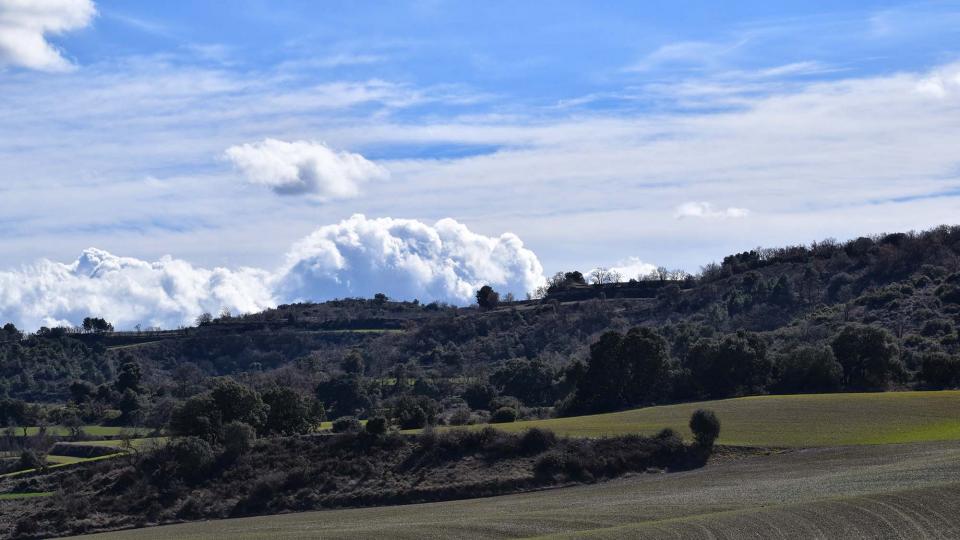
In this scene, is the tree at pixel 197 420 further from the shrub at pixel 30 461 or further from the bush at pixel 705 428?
the bush at pixel 705 428

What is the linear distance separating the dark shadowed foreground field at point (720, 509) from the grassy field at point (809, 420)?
12.9ft

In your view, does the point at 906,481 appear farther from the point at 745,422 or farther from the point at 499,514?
the point at 745,422

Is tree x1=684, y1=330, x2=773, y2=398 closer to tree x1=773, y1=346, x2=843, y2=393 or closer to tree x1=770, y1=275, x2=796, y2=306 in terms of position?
tree x1=773, y1=346, x2=843, y2=393

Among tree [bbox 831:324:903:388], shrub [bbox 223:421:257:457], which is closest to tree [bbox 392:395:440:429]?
shrub [bbox 223:421:257:457]

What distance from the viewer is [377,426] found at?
74.1 m

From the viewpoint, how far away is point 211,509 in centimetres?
6656

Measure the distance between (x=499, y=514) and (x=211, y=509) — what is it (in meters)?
22.2

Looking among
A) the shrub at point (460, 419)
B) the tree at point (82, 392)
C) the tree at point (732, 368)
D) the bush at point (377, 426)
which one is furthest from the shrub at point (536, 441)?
the tree at point (82, 392)

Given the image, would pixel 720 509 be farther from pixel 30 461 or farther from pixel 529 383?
pixel 529 383

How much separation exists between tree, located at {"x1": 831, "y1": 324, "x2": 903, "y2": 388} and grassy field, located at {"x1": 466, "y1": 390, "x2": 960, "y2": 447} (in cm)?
832

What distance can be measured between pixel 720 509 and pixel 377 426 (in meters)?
32.7

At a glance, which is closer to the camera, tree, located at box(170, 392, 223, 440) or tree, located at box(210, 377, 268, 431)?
tree, located at box(170, 392, 223, 440)

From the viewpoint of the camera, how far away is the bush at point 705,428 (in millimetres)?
66000

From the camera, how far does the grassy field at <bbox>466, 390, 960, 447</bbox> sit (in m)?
64.2
